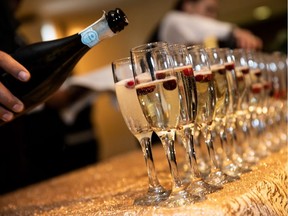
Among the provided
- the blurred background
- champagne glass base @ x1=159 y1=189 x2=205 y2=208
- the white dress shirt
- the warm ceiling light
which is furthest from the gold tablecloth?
the warm ceiling light

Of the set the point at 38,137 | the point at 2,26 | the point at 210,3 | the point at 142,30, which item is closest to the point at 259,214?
the point at 2,26

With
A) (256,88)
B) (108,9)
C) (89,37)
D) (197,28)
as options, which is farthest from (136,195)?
(108,9)

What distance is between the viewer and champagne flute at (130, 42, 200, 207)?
78 centimetres

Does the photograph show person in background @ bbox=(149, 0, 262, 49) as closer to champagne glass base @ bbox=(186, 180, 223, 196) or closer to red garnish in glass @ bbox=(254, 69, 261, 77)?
red garnish in glass @ bbox=(254, 69, 261, 77)

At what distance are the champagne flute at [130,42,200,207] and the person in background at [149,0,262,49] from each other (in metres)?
1.51

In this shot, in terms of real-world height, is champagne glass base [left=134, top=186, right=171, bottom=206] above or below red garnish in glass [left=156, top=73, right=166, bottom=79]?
below

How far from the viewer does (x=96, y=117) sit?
8094 mm

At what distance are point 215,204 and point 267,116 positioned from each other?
0.85m

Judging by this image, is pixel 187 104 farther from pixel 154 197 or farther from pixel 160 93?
pixel 154 197

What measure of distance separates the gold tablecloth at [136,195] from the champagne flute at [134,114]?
0.20 ft

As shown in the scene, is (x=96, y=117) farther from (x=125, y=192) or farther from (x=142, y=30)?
(x=125, y=192)

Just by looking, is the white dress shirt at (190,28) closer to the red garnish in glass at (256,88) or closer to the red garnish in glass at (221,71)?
the red garnish in glass at (256,88)

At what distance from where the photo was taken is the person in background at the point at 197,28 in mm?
2397

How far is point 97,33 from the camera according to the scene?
3.09 feet
